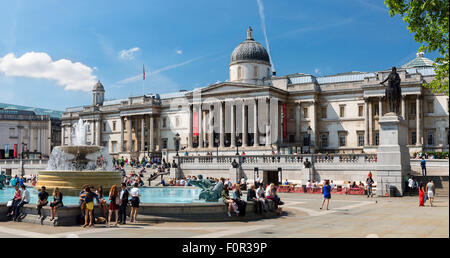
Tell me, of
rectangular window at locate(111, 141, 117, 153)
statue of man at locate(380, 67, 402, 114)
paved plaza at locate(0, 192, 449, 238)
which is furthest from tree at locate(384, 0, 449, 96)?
rectangular window at locate(111, 141, 117, 153)

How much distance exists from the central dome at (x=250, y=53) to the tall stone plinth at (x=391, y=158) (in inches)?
1743

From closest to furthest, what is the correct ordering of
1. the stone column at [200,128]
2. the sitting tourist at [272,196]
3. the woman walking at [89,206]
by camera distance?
the woman walking at [89,206]
the sitting tourist at [272,196]
the stone column at [200,128]

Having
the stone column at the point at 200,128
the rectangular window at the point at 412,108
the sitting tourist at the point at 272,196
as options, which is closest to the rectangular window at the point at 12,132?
the stone column at the point at 200,128

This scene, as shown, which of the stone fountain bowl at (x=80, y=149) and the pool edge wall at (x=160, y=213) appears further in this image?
the stone fountain bowl at (x=80, y=149)

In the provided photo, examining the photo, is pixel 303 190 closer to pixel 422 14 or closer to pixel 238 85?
pixel 422 14

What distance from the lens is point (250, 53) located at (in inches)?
2852

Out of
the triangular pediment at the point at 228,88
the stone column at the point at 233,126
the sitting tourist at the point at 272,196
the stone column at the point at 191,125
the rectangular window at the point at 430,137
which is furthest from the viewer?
the stone column at the point at 191,125

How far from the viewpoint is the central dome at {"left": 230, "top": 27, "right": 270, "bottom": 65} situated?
72.3 metres

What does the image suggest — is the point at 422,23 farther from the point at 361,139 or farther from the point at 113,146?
the point at 113,146

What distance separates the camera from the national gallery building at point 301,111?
59219 millimetres

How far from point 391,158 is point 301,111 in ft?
126

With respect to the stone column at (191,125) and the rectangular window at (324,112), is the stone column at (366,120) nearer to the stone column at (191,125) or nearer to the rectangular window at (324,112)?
the rectangular window at (324,112)

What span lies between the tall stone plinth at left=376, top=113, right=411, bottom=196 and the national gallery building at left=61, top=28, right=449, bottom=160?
94.6ft
